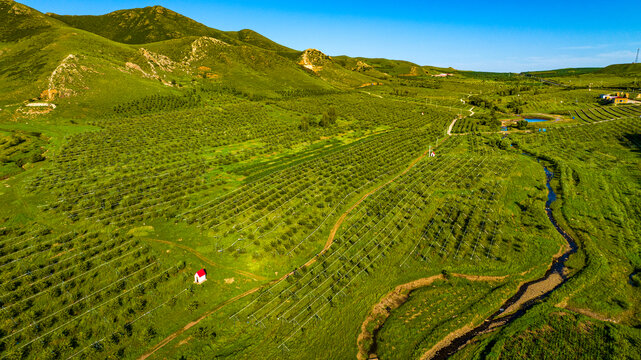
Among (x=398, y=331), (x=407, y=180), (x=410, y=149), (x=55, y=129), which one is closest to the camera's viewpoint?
(x=398, y=331)

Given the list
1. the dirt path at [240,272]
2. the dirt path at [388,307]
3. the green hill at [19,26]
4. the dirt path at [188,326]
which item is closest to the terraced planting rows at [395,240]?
the dirt path at [240,272]

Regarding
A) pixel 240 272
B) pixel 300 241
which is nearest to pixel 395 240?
pixel 300 241

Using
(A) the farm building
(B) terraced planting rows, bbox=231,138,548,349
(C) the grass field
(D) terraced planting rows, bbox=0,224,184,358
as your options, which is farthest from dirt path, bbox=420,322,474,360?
(D) terraced planting rows, bbox=0,224,184,358

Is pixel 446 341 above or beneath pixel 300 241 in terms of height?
beneath

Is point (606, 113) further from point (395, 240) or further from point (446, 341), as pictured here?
point (446, 341)

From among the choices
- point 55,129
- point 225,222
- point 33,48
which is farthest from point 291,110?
point 33,48

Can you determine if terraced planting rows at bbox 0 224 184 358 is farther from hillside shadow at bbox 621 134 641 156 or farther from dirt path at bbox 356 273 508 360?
hillside shadow at bbox 621 134 641 156

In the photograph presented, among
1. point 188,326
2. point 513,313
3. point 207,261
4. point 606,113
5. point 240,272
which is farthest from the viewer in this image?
point 606,113

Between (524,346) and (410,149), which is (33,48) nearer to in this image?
(410,149)
